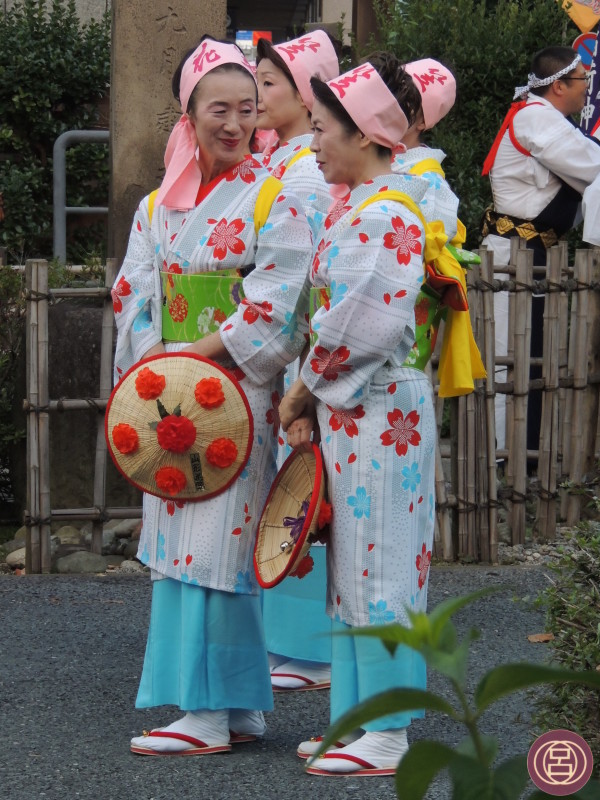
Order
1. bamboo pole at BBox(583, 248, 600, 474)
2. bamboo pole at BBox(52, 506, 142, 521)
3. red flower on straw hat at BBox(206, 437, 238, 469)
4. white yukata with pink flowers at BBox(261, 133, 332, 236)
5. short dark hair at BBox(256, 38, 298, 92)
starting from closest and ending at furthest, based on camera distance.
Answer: red flower on straw hat at BBox(206, 437, 238, 469)
white yukata with pink flowers at BBox(261, 133, 332, 236)
short dark hair at BBox(256, 38, 298, 92)
bamboo pole at BBox(52, 506, 142, 521)
bamboo pole at BBox(583, 248, 600, 474)

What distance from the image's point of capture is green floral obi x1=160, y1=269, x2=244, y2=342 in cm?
333

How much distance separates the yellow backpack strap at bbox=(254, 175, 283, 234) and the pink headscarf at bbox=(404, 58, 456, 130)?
97 centimetres

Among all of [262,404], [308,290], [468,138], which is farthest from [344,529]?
[468,138]

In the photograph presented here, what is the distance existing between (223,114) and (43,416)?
2271mm

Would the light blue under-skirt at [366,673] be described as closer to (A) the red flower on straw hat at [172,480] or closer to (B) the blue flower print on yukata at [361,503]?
(B) the blue flower print on yukata at [361,503]

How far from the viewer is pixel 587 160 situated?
6.60m

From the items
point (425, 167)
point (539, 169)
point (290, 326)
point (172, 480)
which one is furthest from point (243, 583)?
point (539, 169)

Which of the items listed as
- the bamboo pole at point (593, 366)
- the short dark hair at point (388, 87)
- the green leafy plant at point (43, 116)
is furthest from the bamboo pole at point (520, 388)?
the green leafy plant at point (43, 116)

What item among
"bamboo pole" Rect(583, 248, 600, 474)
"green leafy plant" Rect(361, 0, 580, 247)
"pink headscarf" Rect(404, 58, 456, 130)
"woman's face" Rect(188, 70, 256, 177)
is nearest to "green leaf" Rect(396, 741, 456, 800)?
"woman's face" Rect(188, 70, 256, 177)

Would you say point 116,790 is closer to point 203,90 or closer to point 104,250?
point 203,90

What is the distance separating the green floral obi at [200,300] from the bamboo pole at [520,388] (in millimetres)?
2529

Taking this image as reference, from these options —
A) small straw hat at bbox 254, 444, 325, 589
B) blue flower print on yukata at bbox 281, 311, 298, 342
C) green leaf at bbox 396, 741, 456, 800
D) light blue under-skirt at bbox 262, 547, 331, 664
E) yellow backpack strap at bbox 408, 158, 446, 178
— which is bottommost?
light blue under-skirt at bbox 262, 547, 331, 664

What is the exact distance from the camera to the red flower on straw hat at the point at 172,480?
128 inches

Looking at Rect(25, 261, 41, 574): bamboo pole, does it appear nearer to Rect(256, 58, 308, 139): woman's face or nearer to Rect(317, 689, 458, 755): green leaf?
Rect(256, 58, 308, 139): woman's face
